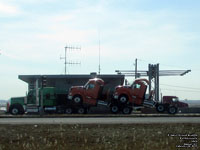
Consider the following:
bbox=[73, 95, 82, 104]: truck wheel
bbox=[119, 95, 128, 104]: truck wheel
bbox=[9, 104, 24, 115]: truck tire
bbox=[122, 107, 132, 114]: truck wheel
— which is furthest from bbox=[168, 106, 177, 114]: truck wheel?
bbox=[9, 104, 24, 115]: truck tire

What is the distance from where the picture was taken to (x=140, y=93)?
40.5 metres

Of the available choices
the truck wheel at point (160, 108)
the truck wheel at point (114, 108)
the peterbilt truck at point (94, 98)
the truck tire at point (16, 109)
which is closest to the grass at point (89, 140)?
the truck wheel at point (114, 108)

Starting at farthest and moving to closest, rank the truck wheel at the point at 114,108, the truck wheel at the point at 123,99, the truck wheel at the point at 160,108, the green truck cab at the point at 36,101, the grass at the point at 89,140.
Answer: the truck wheel at the point at 123,99 < the truck wheel at the point at 114,108 < the green truck cab at the point at 36,101 < the truck wheel at the point at 160,108 < the grass at the point at 89,140

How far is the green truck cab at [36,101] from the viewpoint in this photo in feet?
130

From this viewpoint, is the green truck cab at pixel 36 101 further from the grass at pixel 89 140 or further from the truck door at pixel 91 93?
the grass at pixel 89 140

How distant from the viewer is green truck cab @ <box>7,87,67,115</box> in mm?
39625

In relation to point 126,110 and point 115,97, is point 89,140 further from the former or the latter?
point 115,97

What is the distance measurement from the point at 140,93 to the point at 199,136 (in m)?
26.7

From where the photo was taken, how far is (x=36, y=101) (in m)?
40.1

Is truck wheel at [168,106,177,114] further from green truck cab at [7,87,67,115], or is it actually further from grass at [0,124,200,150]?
grass at [0,124,200,150]

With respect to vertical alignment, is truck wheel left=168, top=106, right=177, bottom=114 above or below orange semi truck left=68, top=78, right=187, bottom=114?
below

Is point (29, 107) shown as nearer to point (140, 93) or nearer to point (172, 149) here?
point (140, 93)

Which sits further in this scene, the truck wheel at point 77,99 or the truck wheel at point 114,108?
the truck wheel at point 77,99

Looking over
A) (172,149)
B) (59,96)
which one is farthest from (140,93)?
(172,149)
